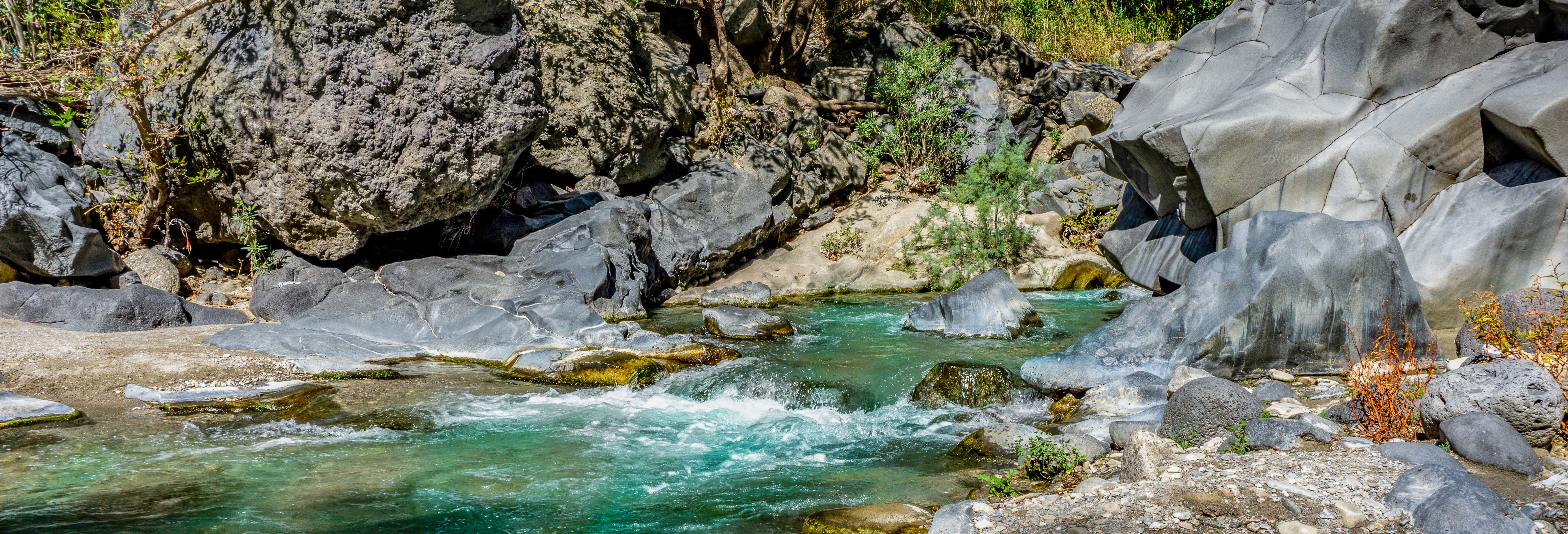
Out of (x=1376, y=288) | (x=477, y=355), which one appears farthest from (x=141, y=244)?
(x=1376, y=288)

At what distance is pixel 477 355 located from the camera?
7969 mm

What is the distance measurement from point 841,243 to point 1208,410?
9087 mm

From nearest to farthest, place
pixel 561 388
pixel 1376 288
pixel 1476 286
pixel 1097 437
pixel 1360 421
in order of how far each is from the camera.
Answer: pixel 1360 421 < pixel 1097 437 < pixel 1376 288 < pixel 1476 286 < pixel 561 388

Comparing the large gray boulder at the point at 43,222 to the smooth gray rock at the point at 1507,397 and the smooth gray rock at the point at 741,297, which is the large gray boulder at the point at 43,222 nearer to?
the smooth gray rock at the point at 741,297

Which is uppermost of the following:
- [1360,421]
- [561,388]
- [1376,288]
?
[1376,288]

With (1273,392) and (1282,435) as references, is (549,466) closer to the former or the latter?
(1282,435)

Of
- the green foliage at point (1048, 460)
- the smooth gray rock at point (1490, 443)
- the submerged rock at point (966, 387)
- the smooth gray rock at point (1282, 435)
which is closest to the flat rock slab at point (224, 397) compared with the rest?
the submerged rock at point (966, 387)

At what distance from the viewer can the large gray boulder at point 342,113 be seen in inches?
339

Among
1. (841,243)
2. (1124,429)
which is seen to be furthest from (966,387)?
(841,243)

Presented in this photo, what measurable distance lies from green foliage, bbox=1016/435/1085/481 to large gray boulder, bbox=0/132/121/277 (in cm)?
913

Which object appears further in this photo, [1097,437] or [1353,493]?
[1097,437]

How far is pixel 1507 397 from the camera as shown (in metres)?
4.09

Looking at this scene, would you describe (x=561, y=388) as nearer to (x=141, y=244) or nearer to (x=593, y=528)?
(x=593, y=528)

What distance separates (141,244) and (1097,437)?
9814mm
